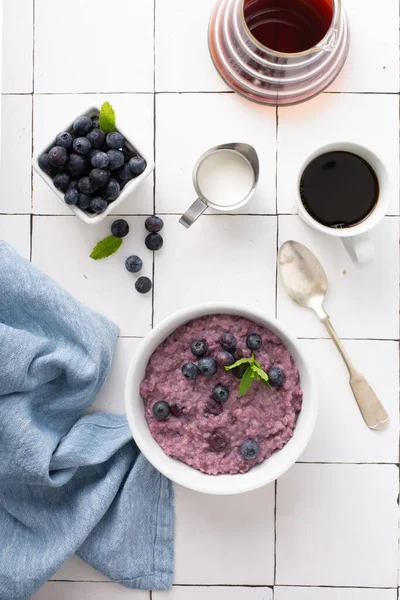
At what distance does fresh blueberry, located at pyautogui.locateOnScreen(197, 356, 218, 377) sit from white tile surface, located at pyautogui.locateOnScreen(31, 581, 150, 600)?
0.52 meters

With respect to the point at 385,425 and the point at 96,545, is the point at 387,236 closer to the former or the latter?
the point at 385,425

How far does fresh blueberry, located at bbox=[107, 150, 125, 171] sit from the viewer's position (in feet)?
3.84

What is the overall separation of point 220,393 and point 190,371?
0.07 meters

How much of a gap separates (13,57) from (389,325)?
953mm

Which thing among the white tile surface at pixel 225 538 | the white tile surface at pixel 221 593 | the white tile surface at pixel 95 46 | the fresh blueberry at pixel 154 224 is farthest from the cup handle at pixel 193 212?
the white tile surface at pixel 221 593

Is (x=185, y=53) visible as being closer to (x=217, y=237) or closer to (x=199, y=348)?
(x=217, y=237)

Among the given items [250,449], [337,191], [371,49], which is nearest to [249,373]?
[250,449]

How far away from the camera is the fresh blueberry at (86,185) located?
117 cm

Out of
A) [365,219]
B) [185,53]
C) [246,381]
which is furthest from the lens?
[185,53]

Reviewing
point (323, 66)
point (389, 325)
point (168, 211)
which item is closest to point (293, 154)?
point (323, 66)

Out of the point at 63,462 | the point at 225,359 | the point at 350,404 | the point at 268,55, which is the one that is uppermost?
the point at 268,55

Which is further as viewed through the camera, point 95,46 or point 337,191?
point 95,46

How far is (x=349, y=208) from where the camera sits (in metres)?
1.21

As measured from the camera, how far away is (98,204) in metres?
1.18
